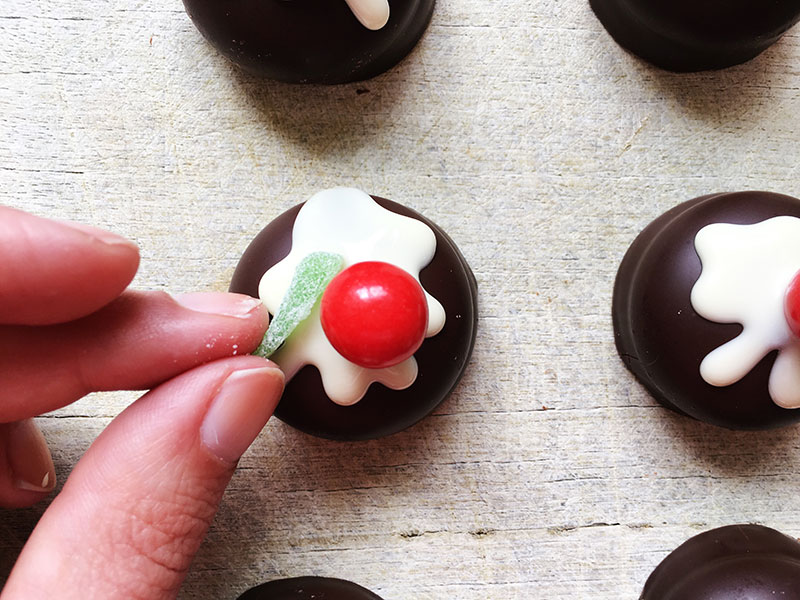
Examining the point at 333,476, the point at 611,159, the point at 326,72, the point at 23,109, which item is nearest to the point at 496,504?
the point at 333,476

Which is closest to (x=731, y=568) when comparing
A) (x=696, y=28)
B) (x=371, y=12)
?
(x=696, y=28)

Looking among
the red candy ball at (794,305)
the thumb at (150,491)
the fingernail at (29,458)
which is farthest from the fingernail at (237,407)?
the red candy ball at (794,305)

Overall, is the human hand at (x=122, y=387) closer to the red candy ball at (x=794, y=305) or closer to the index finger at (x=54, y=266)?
the index finger at (x=54, y=266)

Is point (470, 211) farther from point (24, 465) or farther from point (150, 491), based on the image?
point (24, 465)

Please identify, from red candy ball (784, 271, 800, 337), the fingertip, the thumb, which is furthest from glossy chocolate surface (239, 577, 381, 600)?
red candy ball (784, 271, 800, 337)

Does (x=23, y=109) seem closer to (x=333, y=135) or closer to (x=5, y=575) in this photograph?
(x=333, y=135)

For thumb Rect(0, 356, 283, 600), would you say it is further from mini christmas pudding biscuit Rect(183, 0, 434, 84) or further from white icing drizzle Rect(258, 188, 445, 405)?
mini christmas pudding biscuit Rect(183, 0, 434, 84)

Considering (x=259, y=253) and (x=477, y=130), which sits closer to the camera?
(x=259, y=253)
